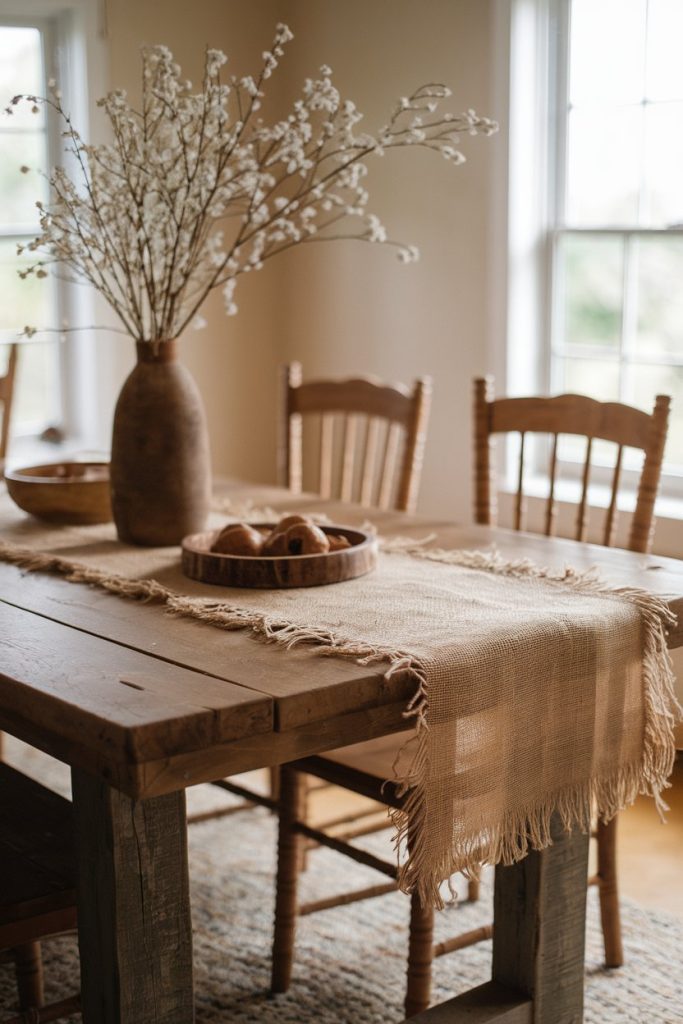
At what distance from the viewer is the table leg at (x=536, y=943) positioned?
5.81 ft

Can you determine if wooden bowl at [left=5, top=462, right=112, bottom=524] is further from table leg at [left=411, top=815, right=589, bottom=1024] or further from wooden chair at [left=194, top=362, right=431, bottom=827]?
table leg at [left=411, top=815, right=589, bottom=1024]

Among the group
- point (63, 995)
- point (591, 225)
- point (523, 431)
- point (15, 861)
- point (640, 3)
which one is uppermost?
point (640, 3)

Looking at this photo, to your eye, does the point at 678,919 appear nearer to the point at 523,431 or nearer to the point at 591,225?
the point at 523,431

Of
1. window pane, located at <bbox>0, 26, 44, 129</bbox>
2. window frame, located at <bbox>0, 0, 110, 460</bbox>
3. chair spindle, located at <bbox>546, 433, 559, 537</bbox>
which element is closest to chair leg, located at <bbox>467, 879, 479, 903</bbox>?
chair spindle, located at <bbox>546, 433, 559, 537</bbox>

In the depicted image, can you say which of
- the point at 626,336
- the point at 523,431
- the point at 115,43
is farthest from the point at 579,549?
the point at 115,43

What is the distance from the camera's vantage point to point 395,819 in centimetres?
142

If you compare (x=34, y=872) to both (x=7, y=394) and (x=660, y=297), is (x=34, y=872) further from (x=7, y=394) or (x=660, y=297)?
(x=660, y=297)

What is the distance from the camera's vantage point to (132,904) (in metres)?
1.43

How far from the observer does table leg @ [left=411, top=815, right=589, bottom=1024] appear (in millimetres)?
1771

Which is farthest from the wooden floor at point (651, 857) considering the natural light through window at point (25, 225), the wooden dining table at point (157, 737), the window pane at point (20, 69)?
the window pane at point (20, 69)

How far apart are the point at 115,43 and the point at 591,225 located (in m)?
1.47

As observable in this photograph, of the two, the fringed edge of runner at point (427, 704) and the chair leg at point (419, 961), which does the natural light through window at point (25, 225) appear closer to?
the fringed edge of runner at point (427, 704)

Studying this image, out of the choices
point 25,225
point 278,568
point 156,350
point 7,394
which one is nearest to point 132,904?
point 278,568

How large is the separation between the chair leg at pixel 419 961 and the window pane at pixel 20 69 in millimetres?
2619
